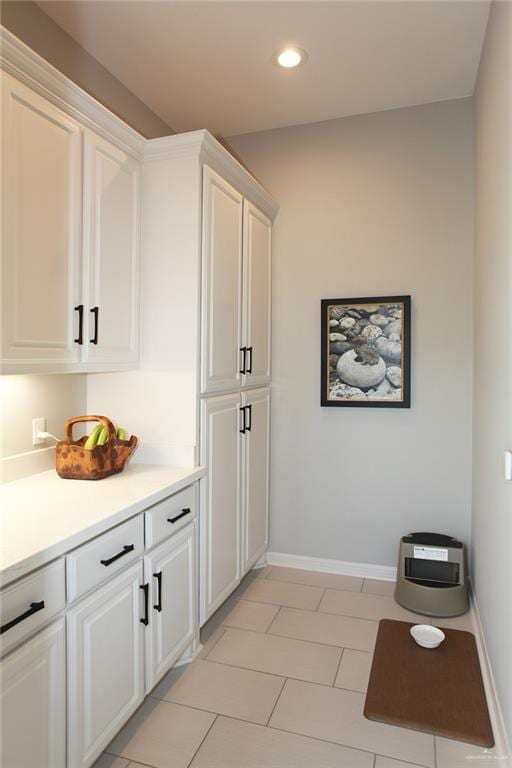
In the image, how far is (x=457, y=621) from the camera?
104 inches

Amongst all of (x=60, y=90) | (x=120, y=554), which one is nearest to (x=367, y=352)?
(x=120, y=554)

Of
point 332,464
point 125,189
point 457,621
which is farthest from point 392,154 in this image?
point 457,621

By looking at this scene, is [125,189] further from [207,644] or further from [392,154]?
[207,644]

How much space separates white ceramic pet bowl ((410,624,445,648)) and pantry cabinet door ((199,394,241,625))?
949 millimetres

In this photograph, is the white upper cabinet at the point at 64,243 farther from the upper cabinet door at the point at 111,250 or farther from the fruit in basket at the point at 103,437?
the fruit in basket at the point at 103,437

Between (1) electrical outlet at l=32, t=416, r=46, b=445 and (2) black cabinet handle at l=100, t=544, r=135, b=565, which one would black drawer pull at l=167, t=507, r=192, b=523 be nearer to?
(2) black cabinet handle at l=100, t=544, r=135, b=565

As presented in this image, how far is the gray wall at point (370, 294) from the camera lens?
9.83 ft

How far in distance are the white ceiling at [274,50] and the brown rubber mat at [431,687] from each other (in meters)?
2.85

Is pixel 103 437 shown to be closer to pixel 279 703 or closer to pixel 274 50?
pixel 279 703

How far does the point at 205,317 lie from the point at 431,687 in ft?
6.05

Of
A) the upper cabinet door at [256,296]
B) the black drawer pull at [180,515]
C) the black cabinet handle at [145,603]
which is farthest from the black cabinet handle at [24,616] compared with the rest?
the upper cabinet door at [256,296]

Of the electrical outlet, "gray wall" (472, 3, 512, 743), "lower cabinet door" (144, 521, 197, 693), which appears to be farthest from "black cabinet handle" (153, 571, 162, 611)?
"gray wall" (472, 3, 512, 743)

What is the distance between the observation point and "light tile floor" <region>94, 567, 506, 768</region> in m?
1.75

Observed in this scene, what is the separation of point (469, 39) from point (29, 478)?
9.23 ft
